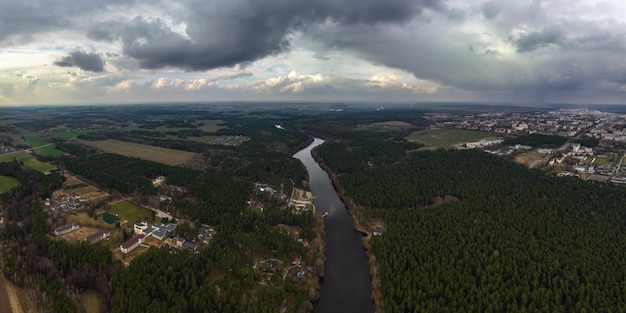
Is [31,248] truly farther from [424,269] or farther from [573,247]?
[573,247]

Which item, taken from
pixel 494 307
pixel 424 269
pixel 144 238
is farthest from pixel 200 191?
pixel 494 307

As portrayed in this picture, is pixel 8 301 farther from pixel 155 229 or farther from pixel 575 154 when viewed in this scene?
pixel 575 154

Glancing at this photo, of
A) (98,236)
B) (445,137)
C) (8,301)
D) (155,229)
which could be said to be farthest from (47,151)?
(445,137)

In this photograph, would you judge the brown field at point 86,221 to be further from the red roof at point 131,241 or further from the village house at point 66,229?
the red roof at point 131,241

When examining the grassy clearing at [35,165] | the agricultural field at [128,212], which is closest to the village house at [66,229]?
the agricultural field at [128,212]

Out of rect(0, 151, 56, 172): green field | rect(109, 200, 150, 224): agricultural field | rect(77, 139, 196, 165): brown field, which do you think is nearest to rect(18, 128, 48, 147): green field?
rect(77, 139, 196, 165): brown field

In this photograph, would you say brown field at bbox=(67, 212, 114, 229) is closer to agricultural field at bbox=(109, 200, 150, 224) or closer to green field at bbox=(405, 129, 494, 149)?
A: agricultural field at bbox=(109, 200, 150, 224)
